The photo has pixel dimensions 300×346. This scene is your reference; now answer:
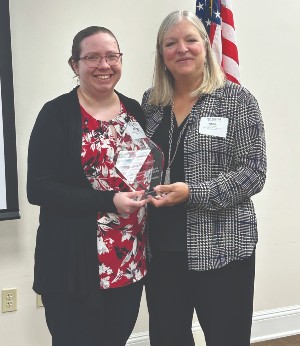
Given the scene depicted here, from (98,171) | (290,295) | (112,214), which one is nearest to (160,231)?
(112,214)

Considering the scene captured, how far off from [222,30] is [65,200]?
4.51 ft

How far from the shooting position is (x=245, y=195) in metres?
1.50

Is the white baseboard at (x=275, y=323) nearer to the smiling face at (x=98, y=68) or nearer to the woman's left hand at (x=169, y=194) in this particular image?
the woman's left hand at (x=169, y=194)

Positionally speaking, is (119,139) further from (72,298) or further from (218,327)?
(218,327)

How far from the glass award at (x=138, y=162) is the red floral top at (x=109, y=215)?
0.08ft

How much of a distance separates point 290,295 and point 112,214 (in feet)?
6.11

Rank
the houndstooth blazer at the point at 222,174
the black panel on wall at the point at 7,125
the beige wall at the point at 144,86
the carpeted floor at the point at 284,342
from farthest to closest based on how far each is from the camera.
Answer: the carpeted floor at the point at 284,342 → the beige wall at the point at 144,86 → the black panel on wall at the point at 7,125 → the houndstooth blazer at the point at 222,174

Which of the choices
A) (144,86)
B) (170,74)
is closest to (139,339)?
(144,86)

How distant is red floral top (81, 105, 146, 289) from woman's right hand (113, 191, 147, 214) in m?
0.06

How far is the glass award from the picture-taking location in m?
1.39

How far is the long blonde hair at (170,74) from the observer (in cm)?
154

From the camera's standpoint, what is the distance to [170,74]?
5.48 feet

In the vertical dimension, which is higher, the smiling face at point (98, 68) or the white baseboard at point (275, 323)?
the smiling face at point (98, 68)

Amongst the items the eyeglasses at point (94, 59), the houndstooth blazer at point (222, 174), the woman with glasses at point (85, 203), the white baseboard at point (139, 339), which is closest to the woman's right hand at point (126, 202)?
the woman with glasses at point (85, 203)
